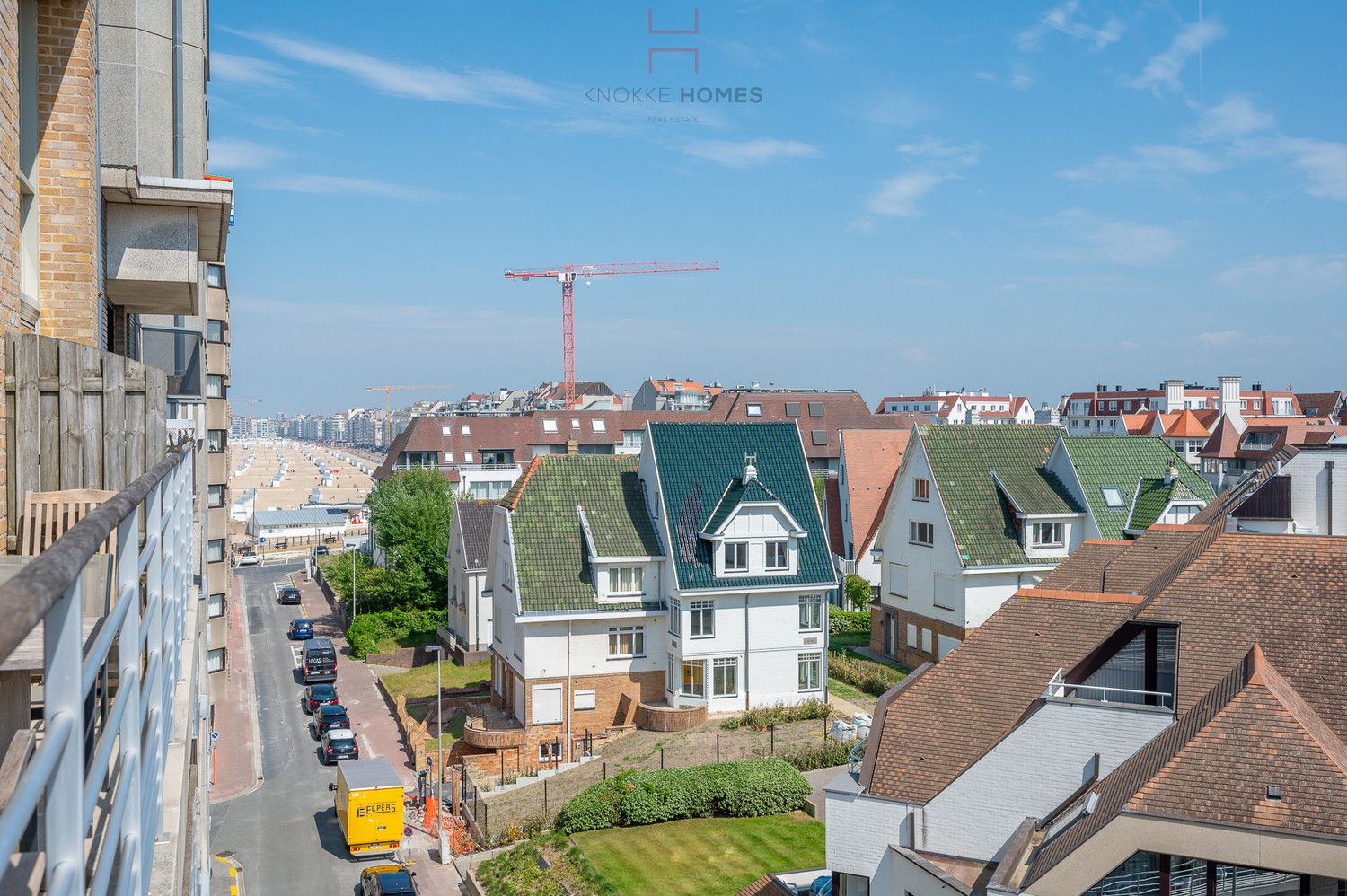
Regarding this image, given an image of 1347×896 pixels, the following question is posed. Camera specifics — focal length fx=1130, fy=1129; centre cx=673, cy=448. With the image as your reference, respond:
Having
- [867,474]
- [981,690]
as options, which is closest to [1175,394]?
[867,474]

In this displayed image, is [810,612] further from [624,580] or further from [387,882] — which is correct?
[387,882]

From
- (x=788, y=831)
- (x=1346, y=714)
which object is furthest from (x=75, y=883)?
(x=788, y=831)

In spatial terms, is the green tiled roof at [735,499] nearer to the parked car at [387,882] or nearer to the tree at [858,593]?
the parked car at [387,882]

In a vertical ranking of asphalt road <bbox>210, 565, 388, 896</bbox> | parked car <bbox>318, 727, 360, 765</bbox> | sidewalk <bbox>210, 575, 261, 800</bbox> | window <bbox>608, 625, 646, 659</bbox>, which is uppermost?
window <bbox>608, 625, 646, 659</bbox>

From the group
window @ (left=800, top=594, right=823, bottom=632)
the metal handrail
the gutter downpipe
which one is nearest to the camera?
the metal handrail

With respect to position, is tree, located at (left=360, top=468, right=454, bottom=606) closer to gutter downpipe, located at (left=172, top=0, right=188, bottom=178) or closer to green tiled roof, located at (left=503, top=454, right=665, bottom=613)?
green tiled roof, located at (left=503, top=454, right=665, bottom=613)

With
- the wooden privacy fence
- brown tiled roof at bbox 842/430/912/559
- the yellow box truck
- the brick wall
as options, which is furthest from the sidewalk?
the wooden privacy fence
